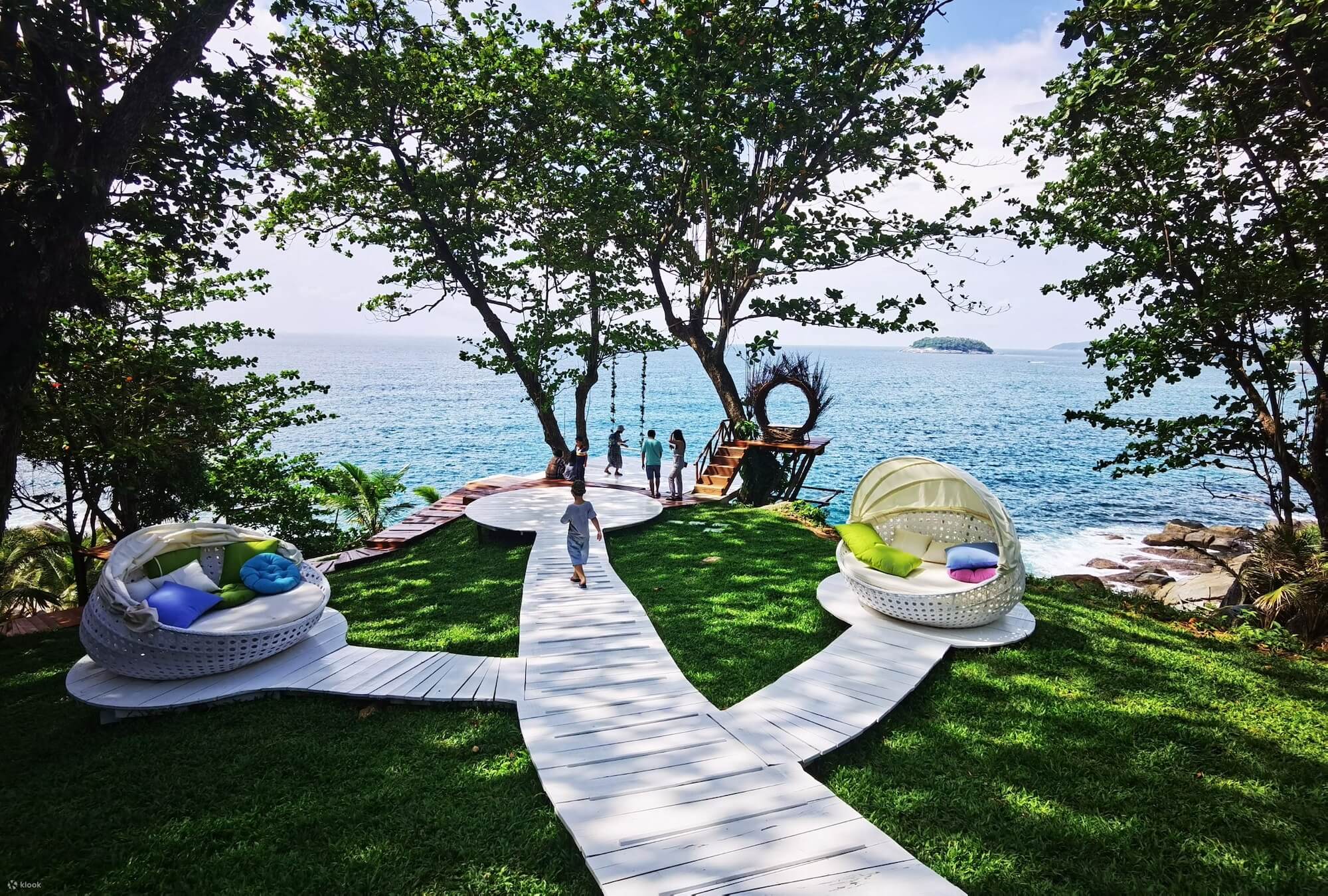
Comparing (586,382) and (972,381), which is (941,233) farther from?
(972,381)

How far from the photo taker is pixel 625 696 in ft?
18.6

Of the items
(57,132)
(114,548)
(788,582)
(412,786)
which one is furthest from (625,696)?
(57,132)

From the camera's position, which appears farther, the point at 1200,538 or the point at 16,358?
the point at 1200,538

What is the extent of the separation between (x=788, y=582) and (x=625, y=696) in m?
4.09

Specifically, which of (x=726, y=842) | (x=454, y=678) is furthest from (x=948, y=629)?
(x=454, y=678)

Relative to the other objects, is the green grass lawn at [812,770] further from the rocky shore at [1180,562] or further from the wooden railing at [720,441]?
the rocky shore at [1180,562]

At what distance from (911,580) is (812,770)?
3.47m

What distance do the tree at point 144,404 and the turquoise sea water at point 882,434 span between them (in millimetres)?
10140

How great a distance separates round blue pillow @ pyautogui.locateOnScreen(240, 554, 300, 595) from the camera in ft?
22.7

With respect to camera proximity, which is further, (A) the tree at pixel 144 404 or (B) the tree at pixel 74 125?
(A) the tree at pixel 144 404

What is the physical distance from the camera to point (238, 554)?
7277mm

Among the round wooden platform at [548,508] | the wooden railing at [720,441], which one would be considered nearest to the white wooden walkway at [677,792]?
the round wooden platform at [548,508]

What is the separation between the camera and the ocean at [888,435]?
2827 centimetres

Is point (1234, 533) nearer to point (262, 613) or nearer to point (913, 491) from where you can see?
point (913, 491)
